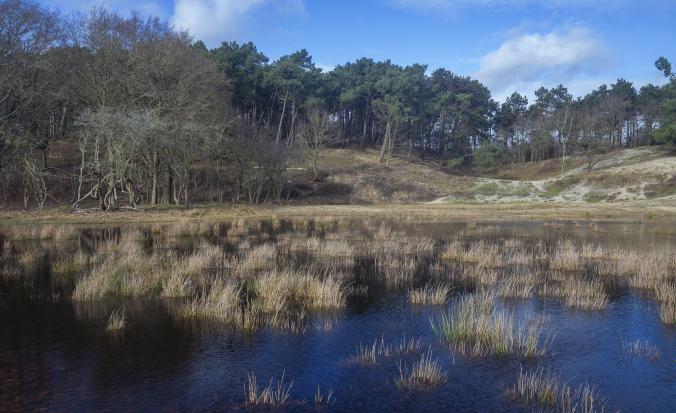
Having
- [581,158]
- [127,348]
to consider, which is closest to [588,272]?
[127,348]

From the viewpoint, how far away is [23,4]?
3566cm

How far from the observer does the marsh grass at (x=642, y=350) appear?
10.5 meters

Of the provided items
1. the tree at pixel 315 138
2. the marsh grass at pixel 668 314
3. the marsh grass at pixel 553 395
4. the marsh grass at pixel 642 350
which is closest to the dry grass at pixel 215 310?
the marsh grass at pixel 553 395

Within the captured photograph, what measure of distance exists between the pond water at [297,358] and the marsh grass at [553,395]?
179mm

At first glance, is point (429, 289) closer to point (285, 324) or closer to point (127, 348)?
point (285, 324)

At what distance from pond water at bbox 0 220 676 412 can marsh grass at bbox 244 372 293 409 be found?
0.36ft

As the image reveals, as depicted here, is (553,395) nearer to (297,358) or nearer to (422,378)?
(422,378)

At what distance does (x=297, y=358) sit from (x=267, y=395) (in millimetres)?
2026

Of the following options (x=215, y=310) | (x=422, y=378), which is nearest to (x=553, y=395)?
(x=422, y=378)

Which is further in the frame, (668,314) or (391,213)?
(391,213)

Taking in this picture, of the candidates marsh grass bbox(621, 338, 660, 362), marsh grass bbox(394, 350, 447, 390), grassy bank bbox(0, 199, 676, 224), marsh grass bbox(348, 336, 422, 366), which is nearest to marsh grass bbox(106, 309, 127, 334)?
marsh grass bbox(348, 336, 422, 366)

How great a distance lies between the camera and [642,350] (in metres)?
10.8

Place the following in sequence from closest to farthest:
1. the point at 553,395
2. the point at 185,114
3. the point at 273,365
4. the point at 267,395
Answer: the point at 267,395
the point at 553,395
the point at 273,365
the point at 185,114

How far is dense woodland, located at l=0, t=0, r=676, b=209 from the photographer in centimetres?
3803
